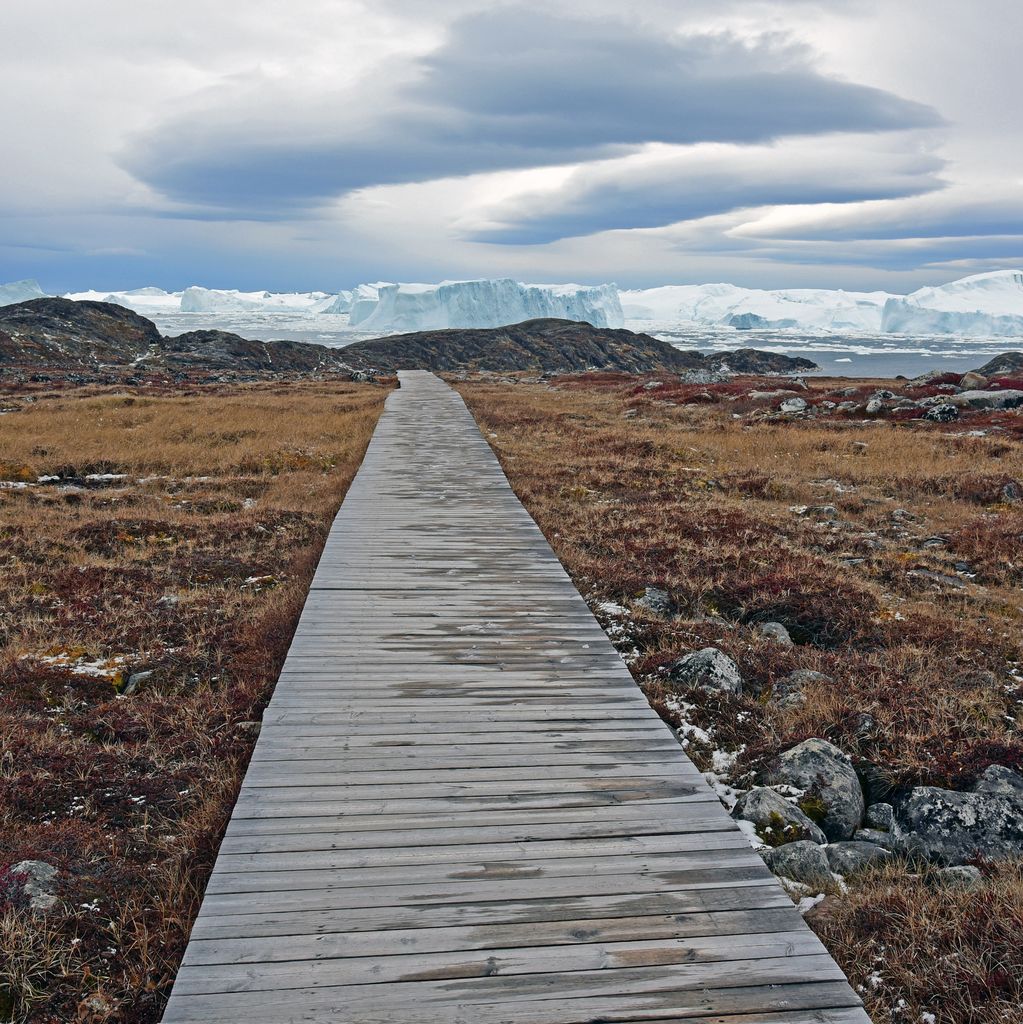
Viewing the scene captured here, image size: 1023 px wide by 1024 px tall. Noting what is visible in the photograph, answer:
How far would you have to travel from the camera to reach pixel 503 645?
7109 millimetres

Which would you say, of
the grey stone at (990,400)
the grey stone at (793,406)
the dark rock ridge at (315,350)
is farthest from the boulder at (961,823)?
the dark rock ridge at (315,350)

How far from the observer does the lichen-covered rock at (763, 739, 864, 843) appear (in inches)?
207

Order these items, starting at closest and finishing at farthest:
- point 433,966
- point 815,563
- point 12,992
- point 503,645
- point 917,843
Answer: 1. point 433,966
2. point 12,992
3. point 917,843
4. point 503,645
5. point 815,563

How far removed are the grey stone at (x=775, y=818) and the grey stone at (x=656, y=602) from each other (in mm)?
3929

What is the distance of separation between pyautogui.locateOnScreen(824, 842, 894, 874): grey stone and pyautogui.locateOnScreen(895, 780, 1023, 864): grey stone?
0.30 m

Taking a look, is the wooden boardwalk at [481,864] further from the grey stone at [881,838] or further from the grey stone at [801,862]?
the grey stone at [881,838]

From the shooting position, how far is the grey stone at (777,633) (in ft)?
27.9

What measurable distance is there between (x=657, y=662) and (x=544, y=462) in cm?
1270

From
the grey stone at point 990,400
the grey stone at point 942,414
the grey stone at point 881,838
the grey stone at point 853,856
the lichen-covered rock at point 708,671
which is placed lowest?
the grey stone at point 881,838

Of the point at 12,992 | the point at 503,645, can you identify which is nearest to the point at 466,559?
the point at 503,645

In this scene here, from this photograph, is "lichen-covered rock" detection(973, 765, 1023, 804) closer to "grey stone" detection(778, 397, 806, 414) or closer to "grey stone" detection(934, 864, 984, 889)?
"grey stone" detection(934, 864, 984, 889)

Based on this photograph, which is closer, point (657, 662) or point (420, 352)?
point (657, 662)

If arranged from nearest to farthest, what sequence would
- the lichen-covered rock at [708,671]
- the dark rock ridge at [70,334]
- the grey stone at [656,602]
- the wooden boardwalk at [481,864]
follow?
the wooden boardwalk at [481,864] → the lichen-covered rock at [708,671] → the grey stone at [656,602] → the dark rock ridge at [70,334]

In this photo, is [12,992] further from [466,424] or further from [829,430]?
[829,430]
